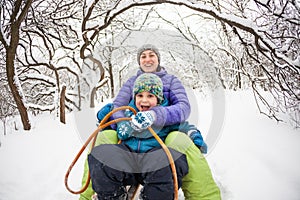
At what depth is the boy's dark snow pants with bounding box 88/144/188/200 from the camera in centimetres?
137

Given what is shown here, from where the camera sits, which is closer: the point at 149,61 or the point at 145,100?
the point at 145,100


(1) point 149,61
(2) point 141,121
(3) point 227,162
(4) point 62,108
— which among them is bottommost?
(3) point 227,162

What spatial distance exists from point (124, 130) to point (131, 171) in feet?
0.96

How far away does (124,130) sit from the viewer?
5.49 ft

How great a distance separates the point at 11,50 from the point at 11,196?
2506mm

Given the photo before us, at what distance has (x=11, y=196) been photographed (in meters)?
2.07

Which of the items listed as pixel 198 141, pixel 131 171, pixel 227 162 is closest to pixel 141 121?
pixel 131 171

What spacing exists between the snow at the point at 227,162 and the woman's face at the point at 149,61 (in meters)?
1.15

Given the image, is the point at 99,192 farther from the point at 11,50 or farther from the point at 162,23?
the point at 162,23

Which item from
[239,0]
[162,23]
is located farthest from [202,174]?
[162,23]

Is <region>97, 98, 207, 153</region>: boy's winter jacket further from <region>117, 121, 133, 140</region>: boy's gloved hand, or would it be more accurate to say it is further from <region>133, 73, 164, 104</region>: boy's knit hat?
<region>133, 73, 164, 104</region>: boy's knit hat

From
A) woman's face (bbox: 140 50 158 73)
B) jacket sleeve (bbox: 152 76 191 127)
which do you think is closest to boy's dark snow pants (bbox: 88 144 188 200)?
jacket sleeve (bbox: 152 76 191 127)

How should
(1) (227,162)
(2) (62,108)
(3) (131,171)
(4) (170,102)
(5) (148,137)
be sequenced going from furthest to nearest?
(2) (62,108), (1) (227,162), (4) (170,102), (5) (148,137), (3) (131,171)

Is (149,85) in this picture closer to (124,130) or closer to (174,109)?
(174,109)
